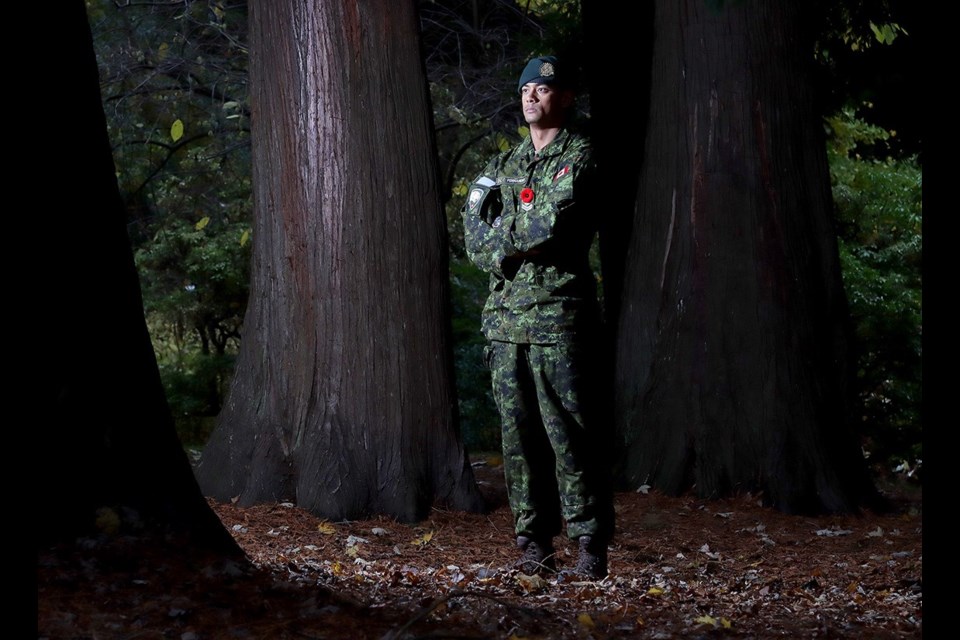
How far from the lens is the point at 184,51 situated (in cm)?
1498

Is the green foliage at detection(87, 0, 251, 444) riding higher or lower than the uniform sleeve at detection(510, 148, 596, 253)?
higher

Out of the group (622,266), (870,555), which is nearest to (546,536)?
(870,555)

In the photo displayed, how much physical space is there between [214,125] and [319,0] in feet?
25.6

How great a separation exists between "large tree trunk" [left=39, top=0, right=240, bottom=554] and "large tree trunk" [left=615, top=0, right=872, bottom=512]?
4.29m

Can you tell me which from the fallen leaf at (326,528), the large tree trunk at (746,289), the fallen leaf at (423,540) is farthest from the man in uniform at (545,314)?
the large tree trunk at (746,289)

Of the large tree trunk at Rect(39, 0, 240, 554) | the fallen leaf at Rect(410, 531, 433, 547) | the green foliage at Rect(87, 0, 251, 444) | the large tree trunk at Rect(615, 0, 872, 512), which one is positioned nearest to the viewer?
the large tree trunk at Rect(39, 0, 240, 554)

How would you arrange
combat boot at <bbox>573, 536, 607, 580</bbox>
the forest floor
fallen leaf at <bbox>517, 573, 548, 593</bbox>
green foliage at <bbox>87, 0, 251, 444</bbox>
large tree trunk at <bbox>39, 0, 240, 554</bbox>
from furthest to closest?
green foliage at <bbox>87, 0, 251, 444</bbox> → combat boot at <bbox>573, 536, 607, 580</bbox> → fallen leaf at <bbox>517, 573, 548, 593</bbox> → large tree trunk at <bbox>39, 0, 240, 554</bbox> → the forest floor

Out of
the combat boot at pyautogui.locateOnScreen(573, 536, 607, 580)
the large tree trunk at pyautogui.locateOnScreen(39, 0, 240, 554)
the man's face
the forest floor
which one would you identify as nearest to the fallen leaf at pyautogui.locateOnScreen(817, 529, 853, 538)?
the forest floor

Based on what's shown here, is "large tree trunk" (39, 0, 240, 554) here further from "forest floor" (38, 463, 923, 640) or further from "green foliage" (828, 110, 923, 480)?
"green foliage" (828, 110, 923, 480)

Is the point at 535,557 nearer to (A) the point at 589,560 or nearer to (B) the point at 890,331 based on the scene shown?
(A) the point at 589,560

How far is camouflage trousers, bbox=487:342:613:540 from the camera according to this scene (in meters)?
5.55

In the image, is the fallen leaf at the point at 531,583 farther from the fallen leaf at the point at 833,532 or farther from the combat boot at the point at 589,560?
the fallen leaf at the point at 833,532

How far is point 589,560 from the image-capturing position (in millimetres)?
5684

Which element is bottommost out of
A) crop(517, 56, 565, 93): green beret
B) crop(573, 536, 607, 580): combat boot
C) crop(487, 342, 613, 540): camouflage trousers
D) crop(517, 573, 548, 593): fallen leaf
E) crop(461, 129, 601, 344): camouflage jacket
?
crop(517, 573, 548, 593): fallen leaf
